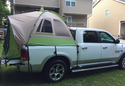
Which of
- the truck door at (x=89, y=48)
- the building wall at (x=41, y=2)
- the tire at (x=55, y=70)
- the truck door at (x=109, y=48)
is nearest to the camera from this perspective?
the tire at (x=55, y=70)

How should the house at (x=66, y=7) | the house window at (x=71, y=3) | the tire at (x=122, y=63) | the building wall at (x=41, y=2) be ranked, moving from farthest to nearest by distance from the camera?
the house window at (x=71, y=3), the house at (x=66, y=7), the building wall at (x=41, y=2), the tire at (x=122, y=63)

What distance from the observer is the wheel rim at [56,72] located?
3.55m

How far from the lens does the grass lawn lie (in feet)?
11.7

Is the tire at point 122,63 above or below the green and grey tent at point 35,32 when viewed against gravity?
below

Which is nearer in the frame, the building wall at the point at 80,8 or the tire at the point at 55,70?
Answer: the tire at the point at 55,70

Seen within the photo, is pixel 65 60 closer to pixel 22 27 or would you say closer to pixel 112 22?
pixel 22 27

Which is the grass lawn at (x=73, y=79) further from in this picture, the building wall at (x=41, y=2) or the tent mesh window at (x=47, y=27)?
the building wall at (x=41, y=2)

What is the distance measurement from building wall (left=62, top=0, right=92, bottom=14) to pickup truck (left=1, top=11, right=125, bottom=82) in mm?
10543

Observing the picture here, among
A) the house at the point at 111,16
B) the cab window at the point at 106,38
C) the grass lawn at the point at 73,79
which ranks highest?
the house at the point at 111,16

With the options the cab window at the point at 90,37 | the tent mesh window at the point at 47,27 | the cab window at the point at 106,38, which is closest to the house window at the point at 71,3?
the cab window at the point at 106,38

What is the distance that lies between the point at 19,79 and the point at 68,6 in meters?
12.3

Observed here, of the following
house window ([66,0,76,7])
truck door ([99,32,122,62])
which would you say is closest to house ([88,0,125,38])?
house window ([66,0,76,7])

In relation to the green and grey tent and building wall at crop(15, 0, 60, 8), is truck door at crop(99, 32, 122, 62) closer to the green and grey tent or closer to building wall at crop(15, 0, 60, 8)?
the green and grey tent

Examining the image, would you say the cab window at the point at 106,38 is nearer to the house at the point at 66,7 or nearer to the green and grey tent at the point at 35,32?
the green and grey tent at the point at 35,32
